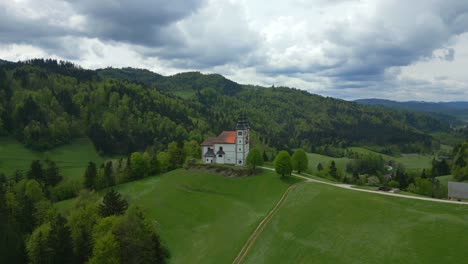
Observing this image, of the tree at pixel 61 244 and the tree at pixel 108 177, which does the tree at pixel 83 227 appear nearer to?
the tree at pixel 61 244

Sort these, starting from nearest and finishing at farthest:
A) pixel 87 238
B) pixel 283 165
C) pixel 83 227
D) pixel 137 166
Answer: pixel 87 238 < pixel 83 227 < pixel 283 165 < pixel 137 166

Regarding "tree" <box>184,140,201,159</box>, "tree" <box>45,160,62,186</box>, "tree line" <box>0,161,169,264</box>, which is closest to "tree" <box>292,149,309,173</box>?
"tree line" <box>0,161,169,264</box>

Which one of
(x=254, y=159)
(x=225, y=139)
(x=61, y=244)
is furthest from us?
(x=225, y=139)

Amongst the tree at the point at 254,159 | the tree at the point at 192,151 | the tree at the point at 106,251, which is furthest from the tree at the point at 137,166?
the tree at the point at 106,251

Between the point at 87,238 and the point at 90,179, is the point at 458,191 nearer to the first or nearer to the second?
the point at 87,238

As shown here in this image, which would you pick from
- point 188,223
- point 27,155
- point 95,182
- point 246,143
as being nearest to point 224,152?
point 246,143

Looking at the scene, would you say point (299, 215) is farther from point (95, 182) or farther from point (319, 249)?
point (95, 182)

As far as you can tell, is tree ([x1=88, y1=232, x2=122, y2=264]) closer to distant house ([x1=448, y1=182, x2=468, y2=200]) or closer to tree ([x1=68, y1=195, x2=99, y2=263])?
tree ([x1=68, y1=195, x2=99, y2=263])

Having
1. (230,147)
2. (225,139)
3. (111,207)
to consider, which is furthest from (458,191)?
(111,207)
